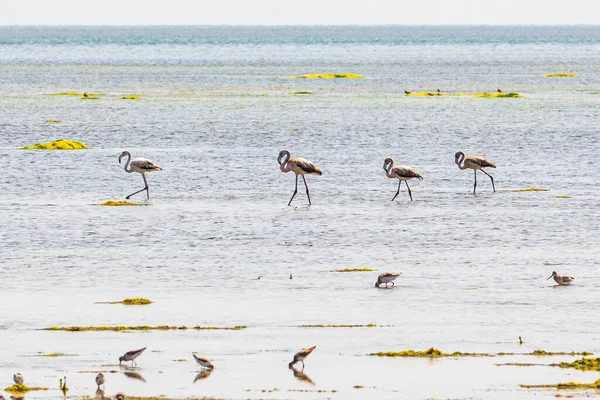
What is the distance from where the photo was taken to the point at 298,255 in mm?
24516

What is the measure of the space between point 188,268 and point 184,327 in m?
5.20

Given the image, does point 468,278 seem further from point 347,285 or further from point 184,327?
point 184,327

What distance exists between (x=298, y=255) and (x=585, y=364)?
32.0 ft

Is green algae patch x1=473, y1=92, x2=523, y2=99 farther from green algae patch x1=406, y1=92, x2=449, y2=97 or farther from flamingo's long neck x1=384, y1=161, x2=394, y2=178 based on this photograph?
flamingo's long neck x1=384, y1=161, x2=394, y2=178


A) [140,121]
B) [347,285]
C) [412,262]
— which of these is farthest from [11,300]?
[140,121]

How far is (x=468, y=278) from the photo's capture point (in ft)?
71.7

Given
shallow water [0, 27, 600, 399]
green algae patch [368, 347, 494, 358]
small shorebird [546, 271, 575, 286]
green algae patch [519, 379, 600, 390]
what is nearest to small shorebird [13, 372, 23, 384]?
shallow water [0, 27, 600, 399]

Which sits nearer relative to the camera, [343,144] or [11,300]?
[11,300]

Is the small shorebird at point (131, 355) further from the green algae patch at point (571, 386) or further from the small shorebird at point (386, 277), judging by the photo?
the small shorebird at point (386, 277)

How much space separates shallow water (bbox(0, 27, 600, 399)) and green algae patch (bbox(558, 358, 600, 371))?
0.40m

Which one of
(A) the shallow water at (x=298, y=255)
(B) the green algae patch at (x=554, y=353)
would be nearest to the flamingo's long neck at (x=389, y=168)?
(A) the shallow water at (x=298, y=255)

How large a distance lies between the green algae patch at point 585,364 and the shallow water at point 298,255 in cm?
40

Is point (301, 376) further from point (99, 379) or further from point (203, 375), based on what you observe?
point (99, 379)

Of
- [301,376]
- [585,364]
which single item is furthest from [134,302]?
[585,364]
